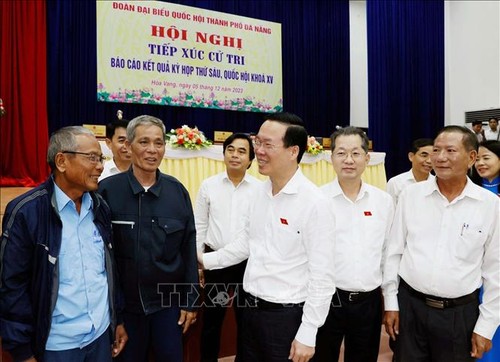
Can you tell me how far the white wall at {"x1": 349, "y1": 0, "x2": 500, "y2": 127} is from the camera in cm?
766

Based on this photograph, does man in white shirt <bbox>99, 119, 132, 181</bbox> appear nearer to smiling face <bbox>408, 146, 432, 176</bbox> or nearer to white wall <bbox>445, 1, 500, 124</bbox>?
smiling face <bbox>408, 146, 432, 176</bbox>

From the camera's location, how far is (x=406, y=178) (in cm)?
394

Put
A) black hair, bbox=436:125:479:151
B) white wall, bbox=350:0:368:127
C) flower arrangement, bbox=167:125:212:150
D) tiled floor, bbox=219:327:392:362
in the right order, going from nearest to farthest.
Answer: black hair, bbox=436:125:479:151 < tiled floor, bbox=219:327:392:362 < flower arrangement, bbox=167:125:212:150 < white wall, bbox=350:0:368:127

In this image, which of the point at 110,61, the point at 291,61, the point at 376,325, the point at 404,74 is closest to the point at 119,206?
the point at 376,325

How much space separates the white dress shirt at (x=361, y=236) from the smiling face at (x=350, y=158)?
3.2 inches

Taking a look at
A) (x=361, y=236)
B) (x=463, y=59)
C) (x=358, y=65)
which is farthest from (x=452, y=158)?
(x=358, y=65)

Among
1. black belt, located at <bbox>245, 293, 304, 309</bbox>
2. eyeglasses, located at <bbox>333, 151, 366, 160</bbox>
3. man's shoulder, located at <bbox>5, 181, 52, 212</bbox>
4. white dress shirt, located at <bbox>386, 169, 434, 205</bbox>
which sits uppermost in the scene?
eyeglasses, located at <bbox>333, 151, 366, 160</bbox>

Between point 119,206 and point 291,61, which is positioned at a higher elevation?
point 291,61

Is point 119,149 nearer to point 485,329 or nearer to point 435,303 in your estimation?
point 435,303

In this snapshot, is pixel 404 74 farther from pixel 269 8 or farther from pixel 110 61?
pixel 110 61

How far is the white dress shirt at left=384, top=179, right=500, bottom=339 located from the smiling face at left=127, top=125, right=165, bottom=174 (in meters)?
1.14

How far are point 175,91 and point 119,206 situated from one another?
213 inches

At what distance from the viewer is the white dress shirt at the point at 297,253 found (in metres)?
1.57

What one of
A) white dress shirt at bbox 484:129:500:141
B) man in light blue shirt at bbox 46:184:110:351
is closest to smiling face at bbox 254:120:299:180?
man in light blue shirt at bbox 46:184:110:351
